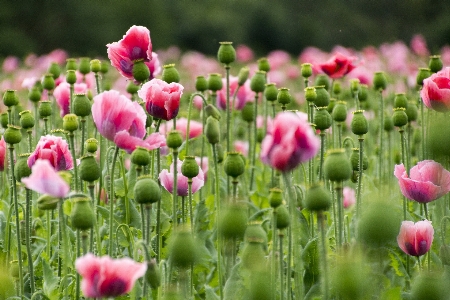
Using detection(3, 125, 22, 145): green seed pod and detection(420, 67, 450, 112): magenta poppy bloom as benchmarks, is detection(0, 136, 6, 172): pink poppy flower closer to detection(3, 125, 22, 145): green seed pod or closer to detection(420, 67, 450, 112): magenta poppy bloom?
detection(3, 125, 22, 145): green seed pod

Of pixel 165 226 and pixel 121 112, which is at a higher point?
pixel 121 112

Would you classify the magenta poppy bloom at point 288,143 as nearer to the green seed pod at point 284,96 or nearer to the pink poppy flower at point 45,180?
the pink poppy flower at point 45,180

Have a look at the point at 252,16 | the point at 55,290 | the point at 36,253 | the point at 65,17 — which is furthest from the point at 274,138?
the point at 252,16

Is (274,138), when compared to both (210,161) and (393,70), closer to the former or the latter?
(210,161)

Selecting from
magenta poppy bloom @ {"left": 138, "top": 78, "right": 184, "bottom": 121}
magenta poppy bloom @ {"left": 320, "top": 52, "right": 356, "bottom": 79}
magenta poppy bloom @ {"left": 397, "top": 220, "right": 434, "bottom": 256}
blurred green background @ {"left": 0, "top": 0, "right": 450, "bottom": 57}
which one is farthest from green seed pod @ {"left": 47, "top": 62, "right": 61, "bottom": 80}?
blurred green background @ {"left": 0, "top": 0, "right": 450, "bottom": 57}

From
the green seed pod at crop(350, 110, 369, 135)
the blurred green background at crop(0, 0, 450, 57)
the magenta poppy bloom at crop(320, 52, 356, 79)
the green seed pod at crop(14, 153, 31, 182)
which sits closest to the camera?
the green seed pod at crop(14, 153, 31, 182)

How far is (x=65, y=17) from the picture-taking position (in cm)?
2095

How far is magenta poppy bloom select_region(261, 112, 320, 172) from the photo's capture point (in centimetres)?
153

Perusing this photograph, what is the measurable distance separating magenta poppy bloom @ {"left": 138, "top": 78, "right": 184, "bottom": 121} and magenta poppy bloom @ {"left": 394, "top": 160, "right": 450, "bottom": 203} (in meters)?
0.66

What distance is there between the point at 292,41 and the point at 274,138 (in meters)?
21.5

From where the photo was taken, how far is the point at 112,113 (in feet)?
Answer: 6.04

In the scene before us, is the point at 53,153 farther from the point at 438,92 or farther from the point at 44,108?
the point at 438,92

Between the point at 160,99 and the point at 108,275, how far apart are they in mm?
830

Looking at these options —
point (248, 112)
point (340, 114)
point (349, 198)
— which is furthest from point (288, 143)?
point (248, 112)
